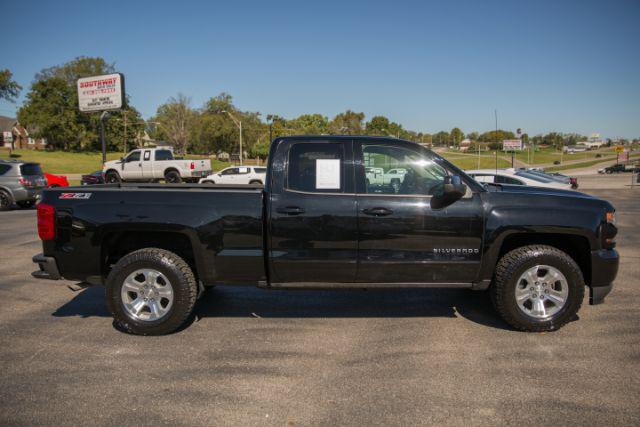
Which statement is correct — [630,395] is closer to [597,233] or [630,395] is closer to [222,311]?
[597,233]

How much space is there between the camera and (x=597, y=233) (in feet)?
14.9

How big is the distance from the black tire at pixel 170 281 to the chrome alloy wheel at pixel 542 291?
3118mm

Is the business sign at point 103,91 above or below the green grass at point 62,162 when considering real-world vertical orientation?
above

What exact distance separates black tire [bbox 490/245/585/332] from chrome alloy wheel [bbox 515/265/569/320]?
3 cm

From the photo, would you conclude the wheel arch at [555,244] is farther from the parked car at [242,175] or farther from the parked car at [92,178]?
the parked car at [92,178]

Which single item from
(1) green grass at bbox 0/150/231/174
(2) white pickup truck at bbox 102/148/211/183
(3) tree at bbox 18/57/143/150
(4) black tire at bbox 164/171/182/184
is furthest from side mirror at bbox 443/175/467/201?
(3) tree at bbox 18/57/143/150

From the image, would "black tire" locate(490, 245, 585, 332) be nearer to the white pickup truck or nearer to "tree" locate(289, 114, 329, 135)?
the white pickup truck

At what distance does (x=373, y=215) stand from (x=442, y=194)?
66 centimetres

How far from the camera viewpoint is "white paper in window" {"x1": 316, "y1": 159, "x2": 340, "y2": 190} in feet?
14.9

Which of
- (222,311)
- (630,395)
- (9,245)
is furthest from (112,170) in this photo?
(630,395)

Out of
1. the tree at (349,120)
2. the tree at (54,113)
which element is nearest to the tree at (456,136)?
the tree at (349,120)

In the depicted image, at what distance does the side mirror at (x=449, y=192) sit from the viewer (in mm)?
4219

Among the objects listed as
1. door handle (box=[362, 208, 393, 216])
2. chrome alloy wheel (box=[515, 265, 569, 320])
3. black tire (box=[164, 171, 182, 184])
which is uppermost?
black tire (box=[164, 171, 182, 184])

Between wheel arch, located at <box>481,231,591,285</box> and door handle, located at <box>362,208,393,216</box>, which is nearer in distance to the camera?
door handle, located at <box>362,208,393,216</box>
